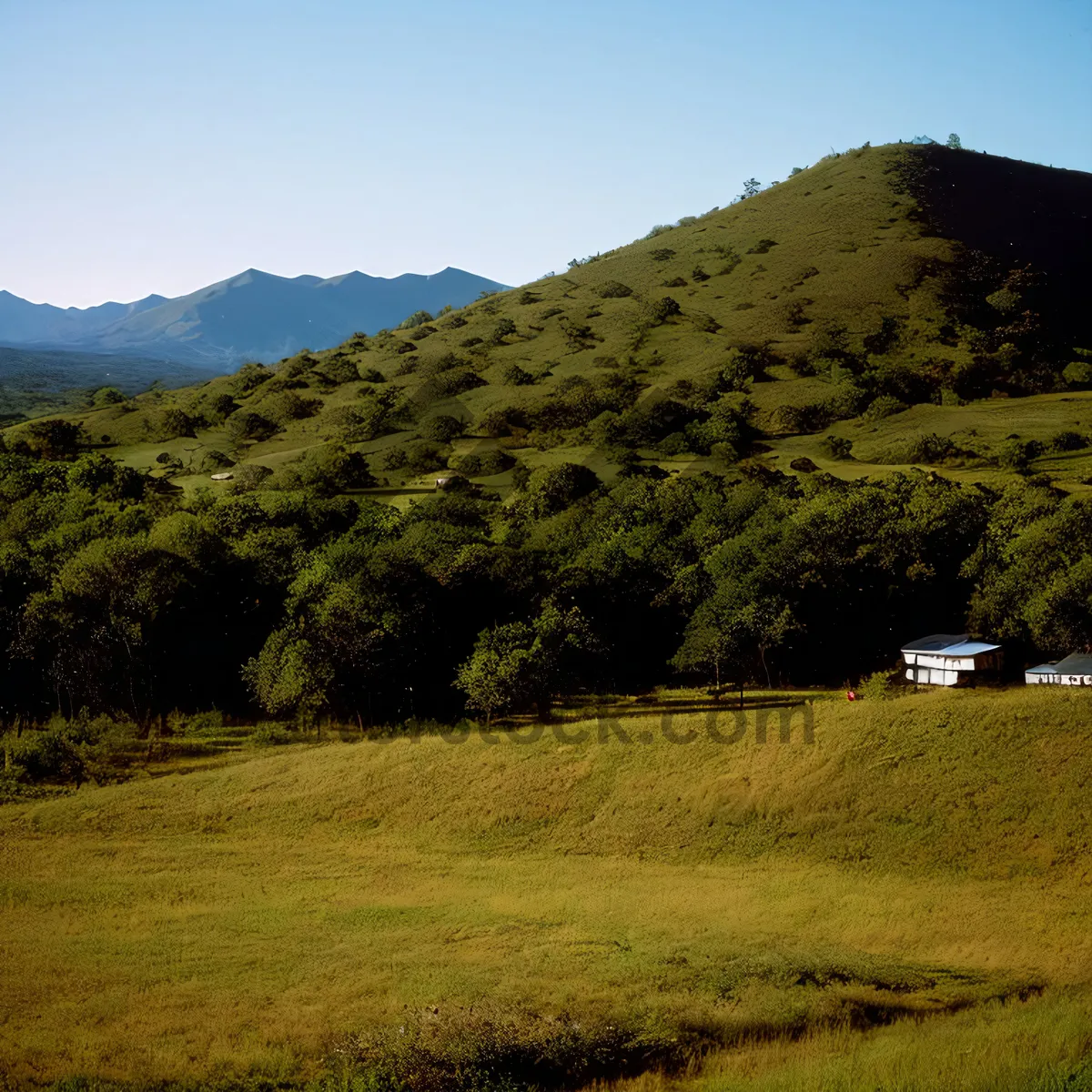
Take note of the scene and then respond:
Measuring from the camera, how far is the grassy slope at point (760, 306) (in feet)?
318

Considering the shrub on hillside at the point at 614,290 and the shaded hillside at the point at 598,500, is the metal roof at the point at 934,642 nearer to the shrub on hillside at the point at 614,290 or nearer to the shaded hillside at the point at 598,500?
the shaded hillside at the point at 598,500

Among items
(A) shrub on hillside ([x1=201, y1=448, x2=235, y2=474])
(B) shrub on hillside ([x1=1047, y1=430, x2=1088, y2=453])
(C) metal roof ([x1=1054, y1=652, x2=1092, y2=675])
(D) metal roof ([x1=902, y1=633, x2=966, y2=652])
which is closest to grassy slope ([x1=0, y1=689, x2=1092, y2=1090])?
(C) metal roof ([x1=1054, y1=652, x2=1092, y2=675])

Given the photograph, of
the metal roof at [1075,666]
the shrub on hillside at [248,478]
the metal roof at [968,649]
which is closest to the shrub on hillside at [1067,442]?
the metal roof at [968,649]

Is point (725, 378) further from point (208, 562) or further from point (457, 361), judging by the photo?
point (208, 562)

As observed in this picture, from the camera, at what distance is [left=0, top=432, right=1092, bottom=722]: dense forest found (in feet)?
159

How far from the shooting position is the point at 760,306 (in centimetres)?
11588

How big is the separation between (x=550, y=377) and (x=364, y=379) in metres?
23.4

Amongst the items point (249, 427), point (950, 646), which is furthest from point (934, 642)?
point (249, 427)

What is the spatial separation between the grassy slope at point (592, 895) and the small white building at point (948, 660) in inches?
475

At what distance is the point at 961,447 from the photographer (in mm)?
81625

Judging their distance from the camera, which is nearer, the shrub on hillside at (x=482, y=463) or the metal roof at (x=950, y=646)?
the metal roof at (x=950, y=646)

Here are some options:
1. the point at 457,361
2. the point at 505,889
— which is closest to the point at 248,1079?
the point at 505,889

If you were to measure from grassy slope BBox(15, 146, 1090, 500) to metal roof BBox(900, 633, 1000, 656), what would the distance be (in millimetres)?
29055

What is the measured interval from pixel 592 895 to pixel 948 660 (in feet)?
91.1
